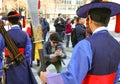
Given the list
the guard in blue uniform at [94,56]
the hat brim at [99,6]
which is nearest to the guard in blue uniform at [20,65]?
the hat brim at [99,6]

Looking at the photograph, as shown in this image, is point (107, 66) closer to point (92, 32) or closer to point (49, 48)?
point (92, 32)

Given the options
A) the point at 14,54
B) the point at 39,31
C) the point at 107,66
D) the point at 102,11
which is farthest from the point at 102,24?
the point at 14,54

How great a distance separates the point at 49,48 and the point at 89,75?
12.7 ft

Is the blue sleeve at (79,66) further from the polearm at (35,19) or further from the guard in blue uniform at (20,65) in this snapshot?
the guard in blue uniform at (20,65)

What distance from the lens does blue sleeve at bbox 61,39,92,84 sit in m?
3.05

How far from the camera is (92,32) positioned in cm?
334

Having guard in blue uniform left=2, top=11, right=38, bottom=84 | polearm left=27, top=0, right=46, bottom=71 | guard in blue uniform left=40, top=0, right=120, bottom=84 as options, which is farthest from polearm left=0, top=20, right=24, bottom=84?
polearm left=27, top=0, right=46, bottom=71

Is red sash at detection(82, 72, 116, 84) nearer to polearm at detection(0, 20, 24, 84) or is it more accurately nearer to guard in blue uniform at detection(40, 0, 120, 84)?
guard in blue uniform at detection(40, 0, 120, 84)

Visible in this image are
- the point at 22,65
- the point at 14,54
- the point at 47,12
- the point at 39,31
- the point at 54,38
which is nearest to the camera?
the point at 39,31

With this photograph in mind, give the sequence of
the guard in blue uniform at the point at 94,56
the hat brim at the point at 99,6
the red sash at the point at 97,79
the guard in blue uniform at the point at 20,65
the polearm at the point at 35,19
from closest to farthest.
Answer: the polearm at the point at 35,19 → the guard in blue uniform at the point at 94,56 → the red sash at the point at 97,79 → the hat brim at the point at 99,6 → the guard in blue uniform at the point at 20,65

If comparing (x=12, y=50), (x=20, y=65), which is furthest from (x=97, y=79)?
(x=20, y=65)

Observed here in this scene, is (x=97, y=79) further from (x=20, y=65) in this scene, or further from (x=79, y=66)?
(x=20, y=65)

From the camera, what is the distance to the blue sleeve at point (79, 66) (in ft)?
10.00

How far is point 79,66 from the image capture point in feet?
10.1
